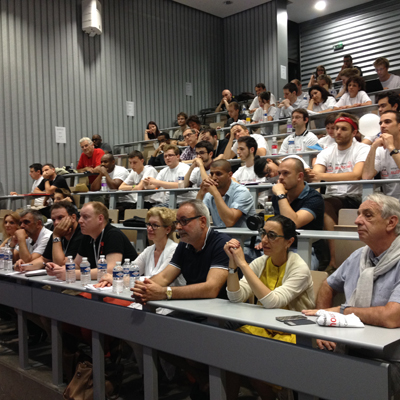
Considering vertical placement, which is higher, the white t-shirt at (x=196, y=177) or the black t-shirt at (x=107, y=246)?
the white t-shirt at (x=196, y=177)

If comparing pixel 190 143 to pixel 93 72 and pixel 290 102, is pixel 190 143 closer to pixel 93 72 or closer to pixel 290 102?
pixel 290 102

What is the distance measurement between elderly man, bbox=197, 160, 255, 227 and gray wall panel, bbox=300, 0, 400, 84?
634 cm

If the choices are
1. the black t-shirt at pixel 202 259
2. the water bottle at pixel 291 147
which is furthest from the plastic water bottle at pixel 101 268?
the water bottle at pixel 291 147

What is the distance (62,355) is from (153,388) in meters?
0.88

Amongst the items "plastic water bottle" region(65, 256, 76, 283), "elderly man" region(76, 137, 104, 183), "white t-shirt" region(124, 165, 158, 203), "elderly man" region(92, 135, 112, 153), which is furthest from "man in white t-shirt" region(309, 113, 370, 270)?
"elderly man" region(92, 135, 112, 153)

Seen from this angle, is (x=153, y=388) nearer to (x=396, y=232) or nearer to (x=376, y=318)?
(x=376, y=318)

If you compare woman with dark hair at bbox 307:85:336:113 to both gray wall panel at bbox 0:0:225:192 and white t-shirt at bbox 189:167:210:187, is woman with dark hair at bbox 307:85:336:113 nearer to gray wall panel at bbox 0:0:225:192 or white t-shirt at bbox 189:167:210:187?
white t-shirt at bbox 189:167:210:187

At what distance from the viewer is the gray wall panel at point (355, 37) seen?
8938 millimetres

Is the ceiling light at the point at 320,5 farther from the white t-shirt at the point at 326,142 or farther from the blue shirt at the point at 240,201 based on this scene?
the blue shirt at the point at 240,201

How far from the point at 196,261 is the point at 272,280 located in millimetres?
427

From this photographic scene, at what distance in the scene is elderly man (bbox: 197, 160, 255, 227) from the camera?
3.23 meters

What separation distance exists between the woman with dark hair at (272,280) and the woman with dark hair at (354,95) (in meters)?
4.09

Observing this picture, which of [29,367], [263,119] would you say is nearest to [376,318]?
[29,367]

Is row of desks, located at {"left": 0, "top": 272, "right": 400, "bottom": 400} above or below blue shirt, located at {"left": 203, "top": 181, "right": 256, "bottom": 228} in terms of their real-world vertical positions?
below
